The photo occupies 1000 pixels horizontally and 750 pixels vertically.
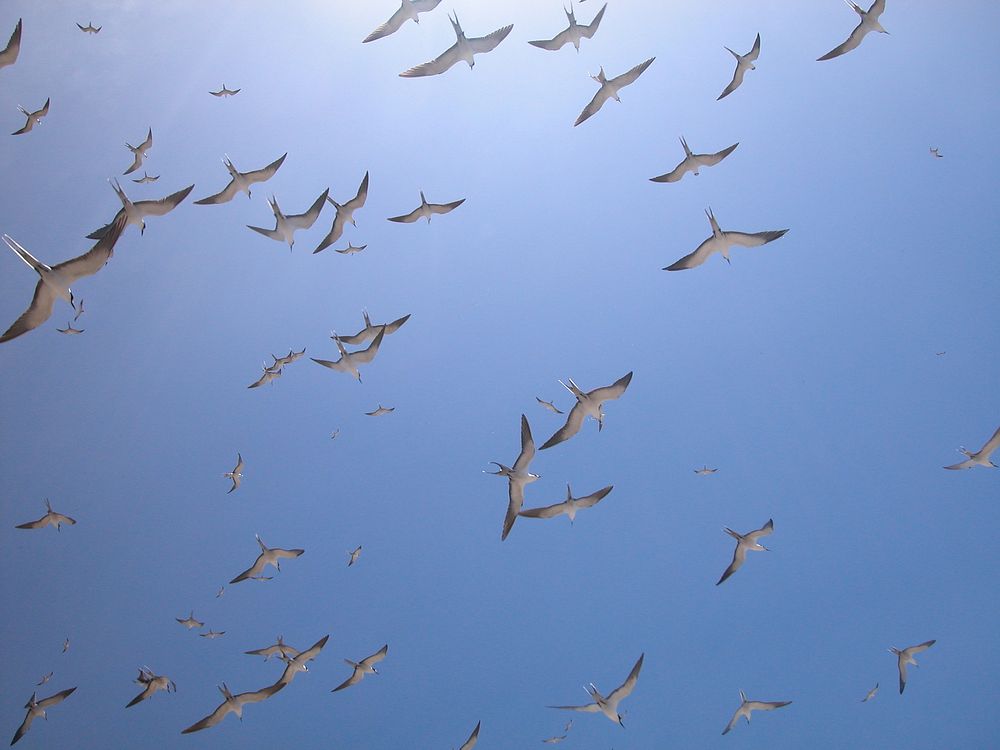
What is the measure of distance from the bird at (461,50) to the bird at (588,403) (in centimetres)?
835

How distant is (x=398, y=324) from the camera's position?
18.1 m

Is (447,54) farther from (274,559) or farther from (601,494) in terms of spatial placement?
(274,559)

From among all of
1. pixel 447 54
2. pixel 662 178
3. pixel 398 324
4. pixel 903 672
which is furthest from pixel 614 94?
pixel 903 672

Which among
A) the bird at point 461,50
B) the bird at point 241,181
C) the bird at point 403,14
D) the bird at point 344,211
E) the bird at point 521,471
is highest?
the bird at point 403,14

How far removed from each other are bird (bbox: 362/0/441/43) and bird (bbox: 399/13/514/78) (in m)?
0.80

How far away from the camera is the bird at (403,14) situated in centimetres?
1600

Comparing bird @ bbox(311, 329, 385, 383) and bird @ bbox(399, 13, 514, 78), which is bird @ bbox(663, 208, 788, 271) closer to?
bird @ bbox(399, 13, 514, 78)

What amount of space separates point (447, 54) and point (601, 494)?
37.6 feet

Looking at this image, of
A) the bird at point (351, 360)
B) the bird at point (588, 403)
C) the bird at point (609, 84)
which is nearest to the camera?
the bird at point (588, 403)

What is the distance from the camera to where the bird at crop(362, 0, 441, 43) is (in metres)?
16.0

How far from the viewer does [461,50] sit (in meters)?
16.4

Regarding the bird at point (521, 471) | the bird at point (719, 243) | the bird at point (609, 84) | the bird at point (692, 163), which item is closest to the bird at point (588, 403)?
the bird at point (521, 471)

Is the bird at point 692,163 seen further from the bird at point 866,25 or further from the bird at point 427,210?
the bird at point 427,210

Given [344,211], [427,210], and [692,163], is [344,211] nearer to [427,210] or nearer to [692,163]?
[427,210]
